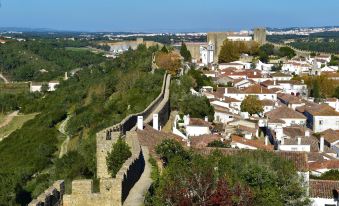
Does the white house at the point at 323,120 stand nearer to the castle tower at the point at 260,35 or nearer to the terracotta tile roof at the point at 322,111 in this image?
the terracotta tile roof at the point at 322,111

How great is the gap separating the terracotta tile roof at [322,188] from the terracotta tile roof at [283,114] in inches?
563

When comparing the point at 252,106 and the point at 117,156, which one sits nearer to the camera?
the point at 117,156

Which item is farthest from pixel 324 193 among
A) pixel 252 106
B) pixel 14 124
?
pixel 14 124

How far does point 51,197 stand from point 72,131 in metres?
22.7

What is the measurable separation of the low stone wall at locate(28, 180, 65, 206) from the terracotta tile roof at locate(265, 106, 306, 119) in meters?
20.7

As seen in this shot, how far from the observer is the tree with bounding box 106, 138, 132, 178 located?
1099 cm

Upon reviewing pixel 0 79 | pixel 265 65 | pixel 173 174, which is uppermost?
pixel 173 174

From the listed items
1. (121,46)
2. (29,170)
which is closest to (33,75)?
(121,46)

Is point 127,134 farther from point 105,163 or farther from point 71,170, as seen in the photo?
point 71,170

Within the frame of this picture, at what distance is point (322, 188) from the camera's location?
1363 cm

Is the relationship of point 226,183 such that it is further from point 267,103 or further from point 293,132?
point 267,103

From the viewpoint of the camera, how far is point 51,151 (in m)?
27.5

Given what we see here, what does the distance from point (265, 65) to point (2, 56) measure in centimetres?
5251

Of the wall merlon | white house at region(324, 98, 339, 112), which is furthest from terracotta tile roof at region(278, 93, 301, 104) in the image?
the wall merlon
